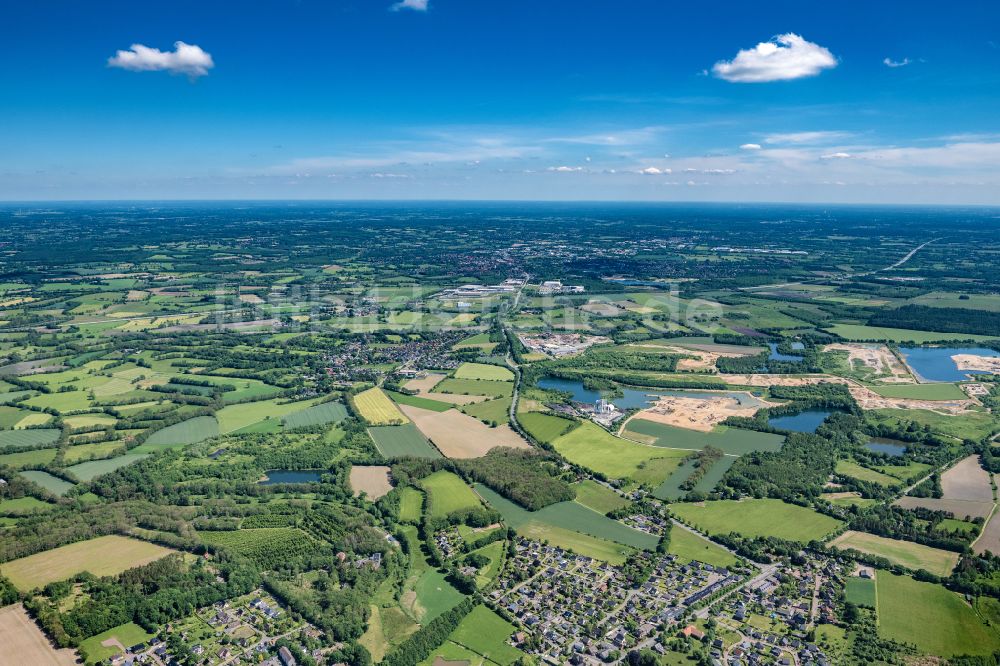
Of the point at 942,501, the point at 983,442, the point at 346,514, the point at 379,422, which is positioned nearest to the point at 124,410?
the point at 379,422

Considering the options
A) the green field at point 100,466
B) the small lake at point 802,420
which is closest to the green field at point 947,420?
the small lake at point 802,420

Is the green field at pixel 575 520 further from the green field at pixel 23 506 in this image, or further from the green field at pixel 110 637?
the green field at pixel 23 506

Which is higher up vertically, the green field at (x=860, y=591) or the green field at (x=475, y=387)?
the green field at (x=475, y=387)

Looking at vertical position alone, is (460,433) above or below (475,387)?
below

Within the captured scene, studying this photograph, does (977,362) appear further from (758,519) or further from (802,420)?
(758,519)

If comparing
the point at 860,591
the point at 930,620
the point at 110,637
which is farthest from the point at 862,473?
the point at 110,637

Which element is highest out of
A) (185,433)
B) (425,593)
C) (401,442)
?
(401,442)
